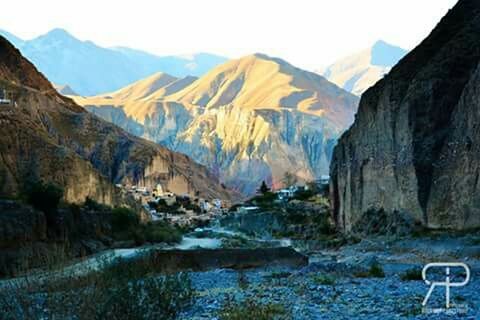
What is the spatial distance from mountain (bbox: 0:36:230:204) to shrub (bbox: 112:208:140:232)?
3358mm

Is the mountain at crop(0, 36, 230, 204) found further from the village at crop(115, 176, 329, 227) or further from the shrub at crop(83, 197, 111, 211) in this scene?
the village at crop(115, 176, 329, 227)

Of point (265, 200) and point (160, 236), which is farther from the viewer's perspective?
point (265, 200)

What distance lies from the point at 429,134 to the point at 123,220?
3106 centimetres

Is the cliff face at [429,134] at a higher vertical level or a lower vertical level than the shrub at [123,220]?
higher

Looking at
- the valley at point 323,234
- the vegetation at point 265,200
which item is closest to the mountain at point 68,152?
the valley at point 323,234

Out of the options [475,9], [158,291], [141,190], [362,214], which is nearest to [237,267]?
[158,291]

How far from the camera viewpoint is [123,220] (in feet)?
190

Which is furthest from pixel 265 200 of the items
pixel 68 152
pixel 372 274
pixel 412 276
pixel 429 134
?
pixel 412 276

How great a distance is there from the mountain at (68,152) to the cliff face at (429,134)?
2460 cm

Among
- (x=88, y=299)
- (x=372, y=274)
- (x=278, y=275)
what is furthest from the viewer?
(x=278, y=275)

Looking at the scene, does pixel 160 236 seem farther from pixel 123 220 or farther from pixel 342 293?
pixel 342 293

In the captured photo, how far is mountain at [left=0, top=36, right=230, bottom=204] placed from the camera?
54625 mm

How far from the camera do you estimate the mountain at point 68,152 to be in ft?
179

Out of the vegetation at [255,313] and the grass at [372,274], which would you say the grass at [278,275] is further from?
the vegetation at [255,313]
